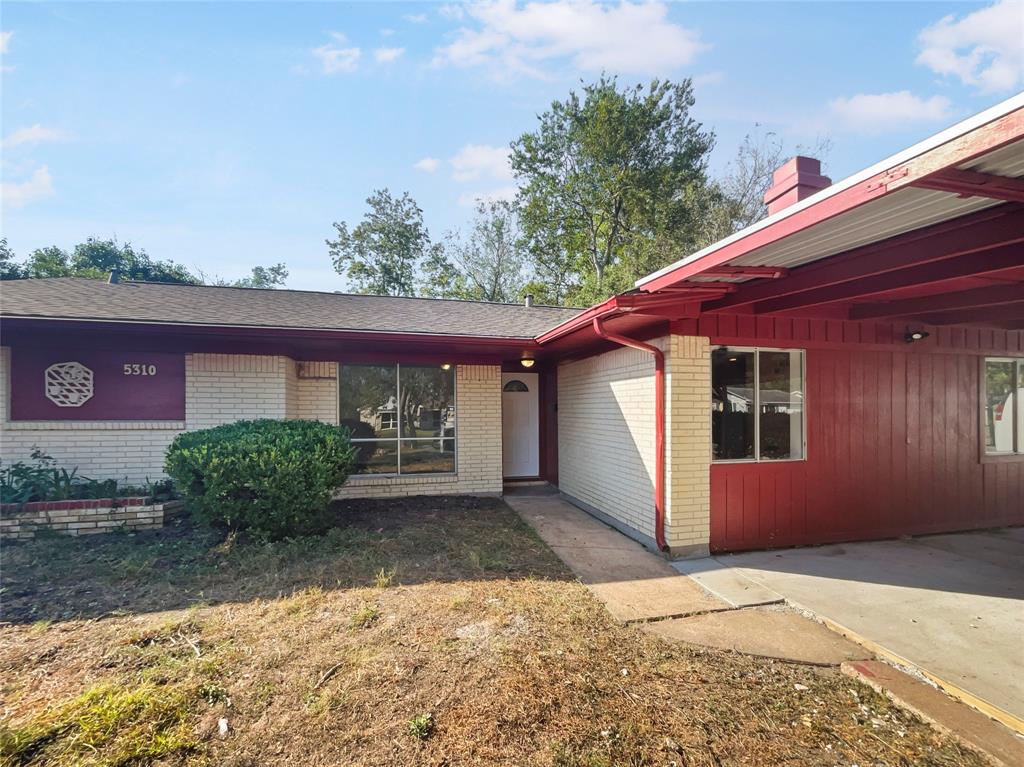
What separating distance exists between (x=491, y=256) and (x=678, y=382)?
2279 cm

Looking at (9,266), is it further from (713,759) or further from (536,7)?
(713,759)

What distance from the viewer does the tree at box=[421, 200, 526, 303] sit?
26078mm

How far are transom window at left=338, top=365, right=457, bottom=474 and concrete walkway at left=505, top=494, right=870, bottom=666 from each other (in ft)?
9.54

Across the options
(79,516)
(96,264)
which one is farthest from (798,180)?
(96,264)

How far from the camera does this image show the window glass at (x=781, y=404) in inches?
204

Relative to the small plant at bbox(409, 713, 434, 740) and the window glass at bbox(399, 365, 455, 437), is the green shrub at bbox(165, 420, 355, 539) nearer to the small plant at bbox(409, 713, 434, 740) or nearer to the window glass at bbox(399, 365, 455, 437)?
the window glass at bbox(399, 365, 455, 437)

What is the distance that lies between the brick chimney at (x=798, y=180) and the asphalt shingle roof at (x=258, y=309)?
396 cm

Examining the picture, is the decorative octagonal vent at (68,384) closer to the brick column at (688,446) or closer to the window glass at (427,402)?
the window glass at (427,402)

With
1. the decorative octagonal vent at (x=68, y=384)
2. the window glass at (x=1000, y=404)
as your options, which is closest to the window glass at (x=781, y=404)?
the window glass at (x=1000, y=404)

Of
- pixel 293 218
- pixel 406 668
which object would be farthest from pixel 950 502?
pixel 293 218

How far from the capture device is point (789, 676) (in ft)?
9.29

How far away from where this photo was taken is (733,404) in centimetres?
512

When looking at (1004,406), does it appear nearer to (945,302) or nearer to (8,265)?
(945,302)

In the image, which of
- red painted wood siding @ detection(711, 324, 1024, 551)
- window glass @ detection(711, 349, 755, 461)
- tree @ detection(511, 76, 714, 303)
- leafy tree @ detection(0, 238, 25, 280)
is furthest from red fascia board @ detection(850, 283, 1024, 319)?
leafy tree @ detection(0, 238, 25, 280)
